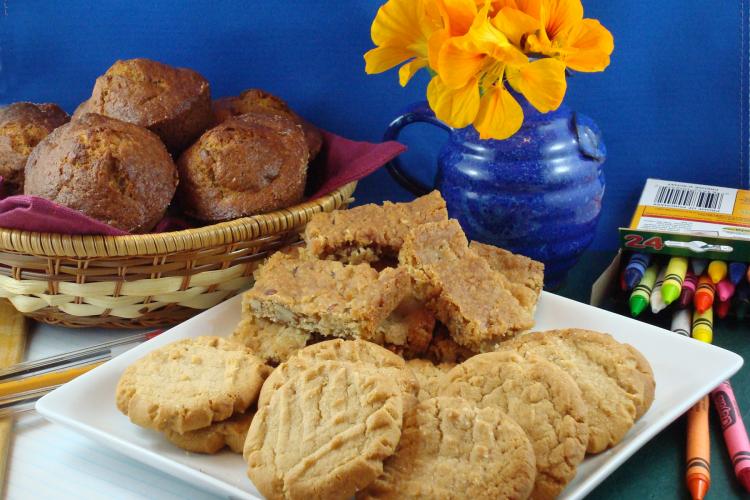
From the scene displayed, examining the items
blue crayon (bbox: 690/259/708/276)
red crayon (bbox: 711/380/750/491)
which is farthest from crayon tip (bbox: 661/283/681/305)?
red crayon (bbox: 711/380/750/491)

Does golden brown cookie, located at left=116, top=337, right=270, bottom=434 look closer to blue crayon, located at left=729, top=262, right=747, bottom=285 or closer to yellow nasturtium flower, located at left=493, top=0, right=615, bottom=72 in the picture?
yellow nasturtium flower, located at left=493, top=0, right=615, bottom=72

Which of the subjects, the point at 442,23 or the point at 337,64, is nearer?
the point at 442,23

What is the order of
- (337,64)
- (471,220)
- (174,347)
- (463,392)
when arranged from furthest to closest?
1. (337,64)
2. (471,220)
3. (174,347)
4. (463,392)

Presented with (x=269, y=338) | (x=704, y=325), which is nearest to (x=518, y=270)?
(x=704, y=325)

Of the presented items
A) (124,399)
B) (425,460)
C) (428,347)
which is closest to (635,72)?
(428,347)

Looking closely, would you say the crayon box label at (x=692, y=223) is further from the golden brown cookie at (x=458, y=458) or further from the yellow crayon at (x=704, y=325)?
the golden brown cookie at (x=458, y=458)

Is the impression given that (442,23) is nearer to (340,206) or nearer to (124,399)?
(340,206)

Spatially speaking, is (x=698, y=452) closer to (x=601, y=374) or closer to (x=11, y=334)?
(x=601, y=374)
